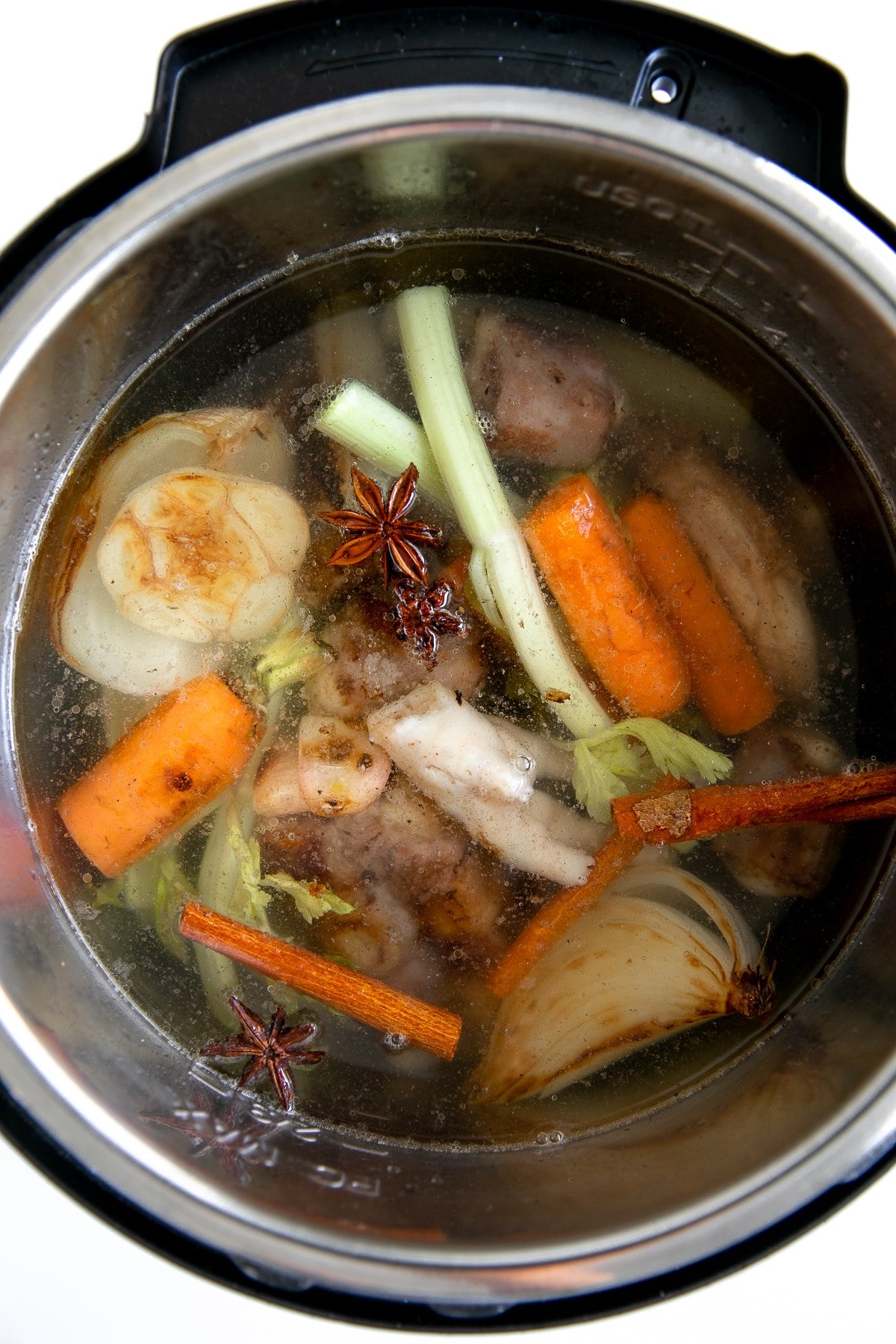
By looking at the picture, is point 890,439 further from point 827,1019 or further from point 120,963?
point 120,963

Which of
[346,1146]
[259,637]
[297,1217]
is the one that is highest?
[259,637]

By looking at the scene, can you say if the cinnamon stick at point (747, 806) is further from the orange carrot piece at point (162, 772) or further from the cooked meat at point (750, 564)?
the orange carrot piece at point (162, 772)

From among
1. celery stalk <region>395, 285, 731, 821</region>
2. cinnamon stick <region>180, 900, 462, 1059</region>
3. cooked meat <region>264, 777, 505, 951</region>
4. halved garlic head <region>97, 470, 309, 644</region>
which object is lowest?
cinnamon stick <region>180, 900, 462, 1059</region>

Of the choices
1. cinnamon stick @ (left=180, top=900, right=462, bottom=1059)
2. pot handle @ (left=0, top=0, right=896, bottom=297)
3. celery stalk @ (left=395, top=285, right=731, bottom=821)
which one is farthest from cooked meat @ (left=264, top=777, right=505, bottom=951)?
pot handle @ (left=0, top=0, right=896, bottom=297)

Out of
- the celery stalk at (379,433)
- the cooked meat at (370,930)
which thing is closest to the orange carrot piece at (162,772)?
the cooked meat at (370,930)

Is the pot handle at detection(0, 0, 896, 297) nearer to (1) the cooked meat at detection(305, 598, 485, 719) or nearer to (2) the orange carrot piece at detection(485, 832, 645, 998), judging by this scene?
(1) the cooked meat at detection(305, 598, 485, 719)

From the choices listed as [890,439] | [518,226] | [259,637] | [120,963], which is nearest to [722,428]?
[890,439]
